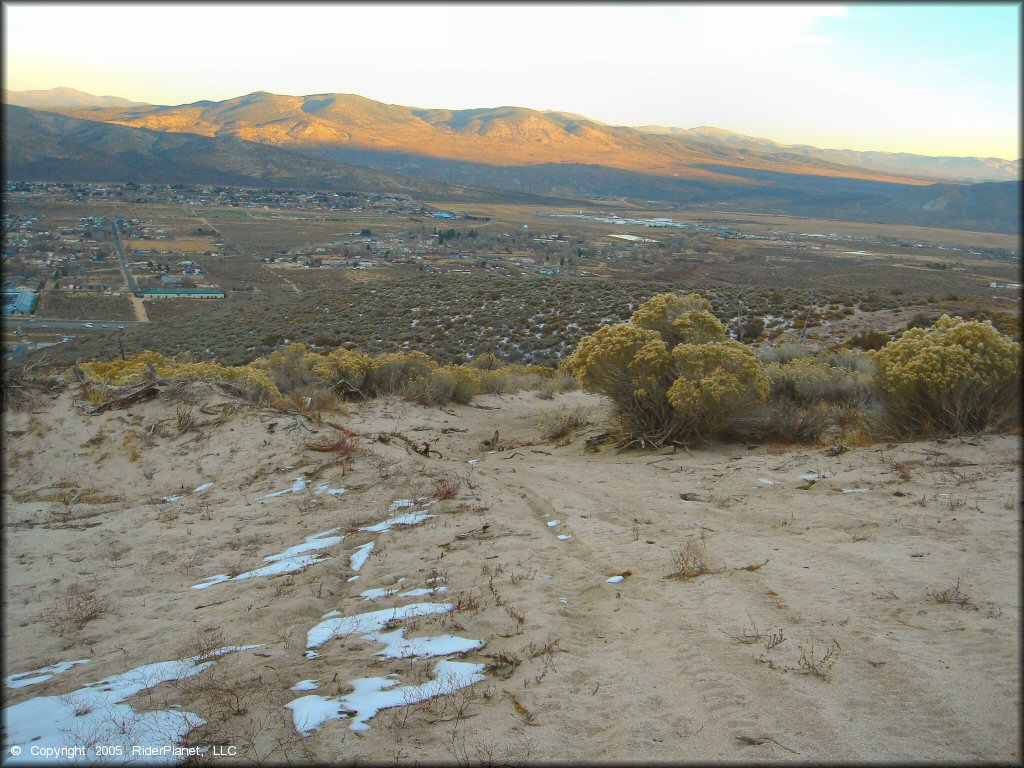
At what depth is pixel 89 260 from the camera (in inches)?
2108

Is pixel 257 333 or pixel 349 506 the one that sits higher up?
pixel 349 506

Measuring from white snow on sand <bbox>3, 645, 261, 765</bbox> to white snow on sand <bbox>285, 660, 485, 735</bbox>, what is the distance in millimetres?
527

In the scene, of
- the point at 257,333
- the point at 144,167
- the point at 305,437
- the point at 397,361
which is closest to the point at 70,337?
the point at 257,333

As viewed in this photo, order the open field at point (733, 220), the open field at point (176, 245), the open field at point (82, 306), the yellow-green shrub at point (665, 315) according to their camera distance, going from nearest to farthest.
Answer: the yellow-green shrub at point (665, 315) < the open field at point (82, 306) < the open field at point (176, 245) < the open field at point (733, 220)

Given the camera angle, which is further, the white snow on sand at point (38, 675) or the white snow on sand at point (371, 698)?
the white snow on sand at point (38, 675)

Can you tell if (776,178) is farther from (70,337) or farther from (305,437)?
(305,437)

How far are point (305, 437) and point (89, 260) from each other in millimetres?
55495

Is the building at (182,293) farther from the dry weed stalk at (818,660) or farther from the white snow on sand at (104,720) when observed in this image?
the dry weed stalk at (818,660)

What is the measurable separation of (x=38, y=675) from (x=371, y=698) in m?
2.14

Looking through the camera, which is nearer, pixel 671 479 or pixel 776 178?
pixel 671 479

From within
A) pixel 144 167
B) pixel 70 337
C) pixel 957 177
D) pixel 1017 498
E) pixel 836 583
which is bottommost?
pixel 70 337

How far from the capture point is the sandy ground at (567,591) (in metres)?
3.12

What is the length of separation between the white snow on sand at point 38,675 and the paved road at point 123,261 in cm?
4729

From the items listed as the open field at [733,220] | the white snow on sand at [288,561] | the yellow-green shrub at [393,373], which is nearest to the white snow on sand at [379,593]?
the white snow on sand at [288,561]
